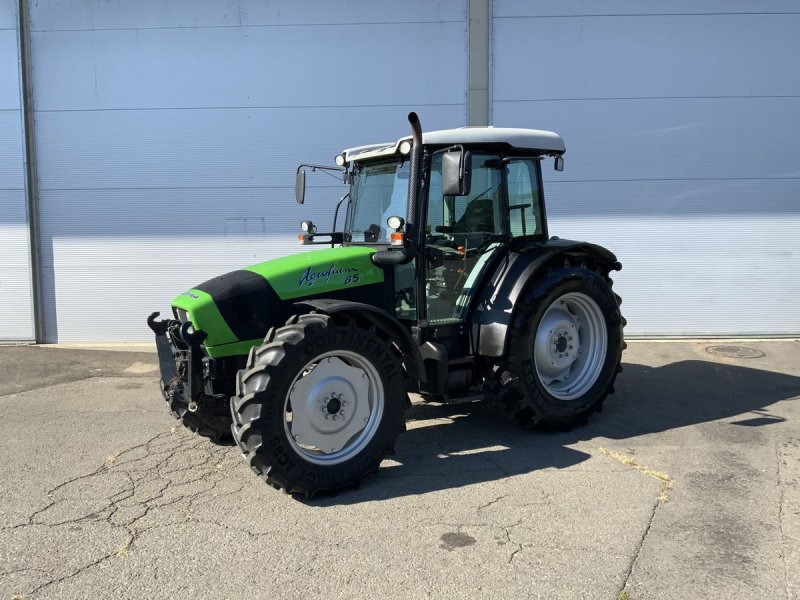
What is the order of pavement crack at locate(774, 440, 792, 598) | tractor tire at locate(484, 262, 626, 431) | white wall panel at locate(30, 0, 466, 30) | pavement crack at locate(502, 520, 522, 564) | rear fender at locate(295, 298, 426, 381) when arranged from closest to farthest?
pavement crack at locate(774, 440, 792, 598) < pavement crack at locate(502, 520, 522, 564) < rear fender at locate(295, 298, 426, 381) < tractor tire at locate(484, 262, 626, 431) < white wall panel at locate(30, 0, 466, 30)

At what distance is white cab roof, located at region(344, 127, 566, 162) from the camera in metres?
4.38

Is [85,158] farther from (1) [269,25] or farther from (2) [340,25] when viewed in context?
(2) [340,25]

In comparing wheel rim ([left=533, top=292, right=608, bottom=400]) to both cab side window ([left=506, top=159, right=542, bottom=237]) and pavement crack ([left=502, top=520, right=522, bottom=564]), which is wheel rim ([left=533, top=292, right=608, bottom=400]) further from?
pavement crack ([left=502, top=520, right=522, bottom=564])

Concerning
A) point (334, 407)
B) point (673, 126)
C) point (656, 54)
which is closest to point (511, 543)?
point (334, 407)

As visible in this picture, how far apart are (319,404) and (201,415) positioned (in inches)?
40.4

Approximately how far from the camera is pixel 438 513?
3.48 metres

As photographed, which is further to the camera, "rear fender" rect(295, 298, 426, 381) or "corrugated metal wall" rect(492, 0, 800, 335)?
"corrugated metal wall" rect(492, 0, 800, 335)

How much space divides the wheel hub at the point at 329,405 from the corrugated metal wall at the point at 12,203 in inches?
268

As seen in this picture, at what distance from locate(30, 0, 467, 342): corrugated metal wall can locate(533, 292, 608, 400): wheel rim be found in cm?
408

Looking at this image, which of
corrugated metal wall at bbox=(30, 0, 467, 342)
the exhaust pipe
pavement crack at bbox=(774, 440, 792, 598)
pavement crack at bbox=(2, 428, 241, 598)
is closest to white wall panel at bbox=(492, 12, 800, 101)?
corrugated metal wall at bbox=(30, 0, 467, 342)

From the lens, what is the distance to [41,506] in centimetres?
362

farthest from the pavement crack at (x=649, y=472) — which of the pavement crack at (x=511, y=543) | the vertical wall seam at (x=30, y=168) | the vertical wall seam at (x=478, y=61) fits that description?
the vertical wall seam at (x=30, y=168)

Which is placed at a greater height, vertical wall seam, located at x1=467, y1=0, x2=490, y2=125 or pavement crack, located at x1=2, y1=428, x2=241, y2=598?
vertical wall seam, located at x1=467, y1=0, x2=490, y2=125

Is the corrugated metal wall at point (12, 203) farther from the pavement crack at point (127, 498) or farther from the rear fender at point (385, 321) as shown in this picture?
the rear fender at point (385, 321)
